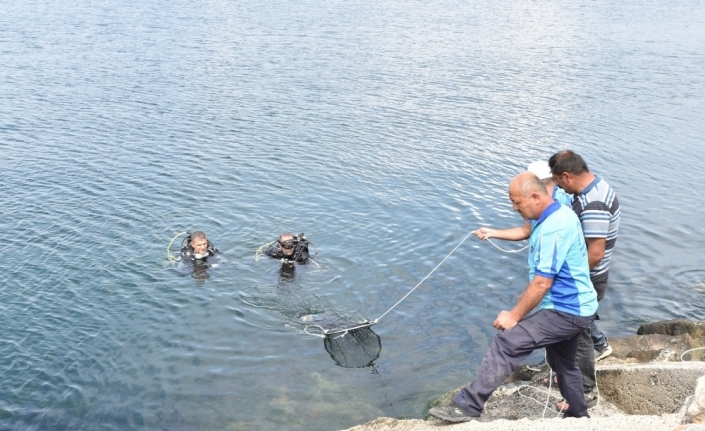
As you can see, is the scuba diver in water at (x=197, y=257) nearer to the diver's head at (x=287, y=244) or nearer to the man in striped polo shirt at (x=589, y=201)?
the diver's head at (x=287, y=244)

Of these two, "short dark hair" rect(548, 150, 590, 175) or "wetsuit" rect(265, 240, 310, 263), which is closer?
"short dark hair" rect(548, 150, 590, 175)

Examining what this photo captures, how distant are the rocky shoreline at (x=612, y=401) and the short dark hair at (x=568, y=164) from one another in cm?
227

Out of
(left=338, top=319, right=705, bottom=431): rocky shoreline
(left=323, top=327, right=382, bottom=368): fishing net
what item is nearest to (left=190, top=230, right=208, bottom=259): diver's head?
(left=323, top=327, right=382, bottom=368): fishing net

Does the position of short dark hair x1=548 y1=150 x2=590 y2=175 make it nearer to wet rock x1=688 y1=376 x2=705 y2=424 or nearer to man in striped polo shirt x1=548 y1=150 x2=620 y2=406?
man in striped polo shirt x1=548 y1=150 x2=620 y2=406

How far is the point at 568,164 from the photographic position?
269 inches

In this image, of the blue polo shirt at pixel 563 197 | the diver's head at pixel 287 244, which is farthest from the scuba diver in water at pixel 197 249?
the blue polo shirt at pixel 563 197

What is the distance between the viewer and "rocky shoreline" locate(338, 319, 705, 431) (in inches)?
249

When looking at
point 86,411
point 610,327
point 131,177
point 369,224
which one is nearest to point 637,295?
point 610,327

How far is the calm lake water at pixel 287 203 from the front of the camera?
1034 cm

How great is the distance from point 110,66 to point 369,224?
756 inches

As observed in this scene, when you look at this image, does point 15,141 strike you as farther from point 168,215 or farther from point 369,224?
point 369,224

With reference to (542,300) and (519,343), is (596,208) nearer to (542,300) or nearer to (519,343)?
(542,300)

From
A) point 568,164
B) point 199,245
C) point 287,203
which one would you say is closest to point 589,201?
point 568,164

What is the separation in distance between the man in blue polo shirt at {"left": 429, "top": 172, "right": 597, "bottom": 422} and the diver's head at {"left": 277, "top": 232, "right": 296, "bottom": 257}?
7332 mm
